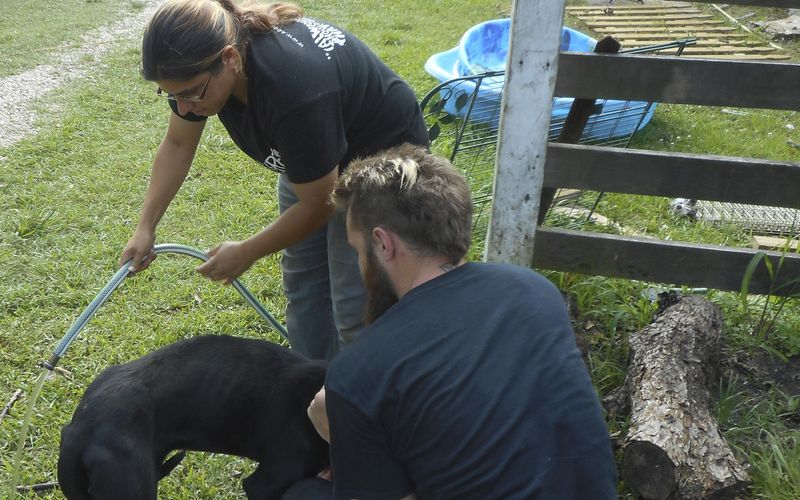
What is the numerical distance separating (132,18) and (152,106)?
146 inches

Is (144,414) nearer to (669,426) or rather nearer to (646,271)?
(669,426)

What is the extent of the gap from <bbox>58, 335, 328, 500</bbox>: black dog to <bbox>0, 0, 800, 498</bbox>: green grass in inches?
22.0

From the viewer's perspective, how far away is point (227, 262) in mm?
2547

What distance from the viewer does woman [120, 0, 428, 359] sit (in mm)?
2059

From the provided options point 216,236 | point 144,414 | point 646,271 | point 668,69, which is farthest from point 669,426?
point 216,236

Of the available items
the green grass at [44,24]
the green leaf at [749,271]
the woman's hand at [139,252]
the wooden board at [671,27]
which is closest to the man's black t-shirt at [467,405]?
the woman's hand at [139,252]

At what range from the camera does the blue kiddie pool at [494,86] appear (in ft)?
15.0

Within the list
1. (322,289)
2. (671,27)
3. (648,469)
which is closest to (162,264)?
(322,289)

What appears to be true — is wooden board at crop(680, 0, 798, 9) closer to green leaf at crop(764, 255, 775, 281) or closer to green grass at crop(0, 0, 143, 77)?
green leaf at crop(764, 255, 775, 281)

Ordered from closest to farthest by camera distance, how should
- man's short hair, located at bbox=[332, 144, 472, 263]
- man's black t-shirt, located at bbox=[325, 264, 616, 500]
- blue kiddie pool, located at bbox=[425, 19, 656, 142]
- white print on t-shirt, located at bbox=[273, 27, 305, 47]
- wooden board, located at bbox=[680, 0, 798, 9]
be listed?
man's black t-shirt, located at bbox=[325, 264, 616, 500] → man's short hair, located at bbox=[332, 144, 472, 263] → white print on t-shirt, located at bbox=[273, 27, 305, 47] → wooden board, located at bbox=[680, 0, 798, 9] → blue kiddie pool, located at bbox=[425, 19, 656, 142]

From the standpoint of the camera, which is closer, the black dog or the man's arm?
the man's arm

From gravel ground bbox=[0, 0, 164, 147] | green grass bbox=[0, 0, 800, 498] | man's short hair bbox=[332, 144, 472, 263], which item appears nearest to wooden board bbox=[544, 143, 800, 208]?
green grass bbox=[0, 0, 800, 498]

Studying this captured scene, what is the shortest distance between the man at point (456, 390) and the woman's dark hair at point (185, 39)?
716 mm

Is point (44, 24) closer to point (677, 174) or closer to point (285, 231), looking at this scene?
point (285, 231)
